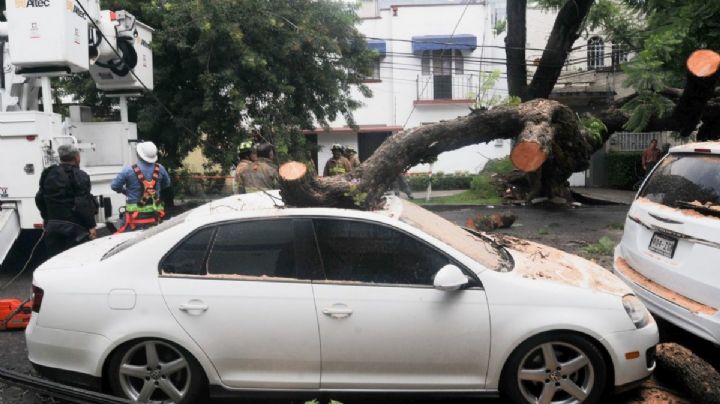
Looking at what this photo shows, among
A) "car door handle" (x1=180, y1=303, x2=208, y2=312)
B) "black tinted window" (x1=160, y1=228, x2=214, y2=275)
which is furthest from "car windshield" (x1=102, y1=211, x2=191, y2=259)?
"car door handle" (x1=180, y1=303, x2=208, y2=312)

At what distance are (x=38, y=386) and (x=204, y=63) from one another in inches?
352

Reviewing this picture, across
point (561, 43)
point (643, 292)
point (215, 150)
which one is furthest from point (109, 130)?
point (561, 43)

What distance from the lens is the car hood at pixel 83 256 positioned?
387 centimetres

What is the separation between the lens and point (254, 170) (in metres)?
6.71

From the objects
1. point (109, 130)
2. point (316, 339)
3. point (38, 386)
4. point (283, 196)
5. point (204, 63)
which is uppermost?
point (204, 63)

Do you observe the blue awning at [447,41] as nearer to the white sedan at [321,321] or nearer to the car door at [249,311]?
the white sedan at [321,321]

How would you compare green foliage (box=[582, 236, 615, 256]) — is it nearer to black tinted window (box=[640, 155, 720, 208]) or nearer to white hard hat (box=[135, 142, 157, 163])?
black tinted window (box=[640, 155, 720, 208])

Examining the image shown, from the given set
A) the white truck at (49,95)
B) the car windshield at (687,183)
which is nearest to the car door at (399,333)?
the car windshield at (687,183)

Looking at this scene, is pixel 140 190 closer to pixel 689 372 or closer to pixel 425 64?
pixel 689 372

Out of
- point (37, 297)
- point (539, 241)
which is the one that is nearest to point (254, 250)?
point (37, 297)

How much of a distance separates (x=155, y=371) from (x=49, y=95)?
16.5 feet

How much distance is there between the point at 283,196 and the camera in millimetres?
4105

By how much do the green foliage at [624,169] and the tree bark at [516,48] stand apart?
842 centimetres

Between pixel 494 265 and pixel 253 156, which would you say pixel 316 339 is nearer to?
pixel 494 265
